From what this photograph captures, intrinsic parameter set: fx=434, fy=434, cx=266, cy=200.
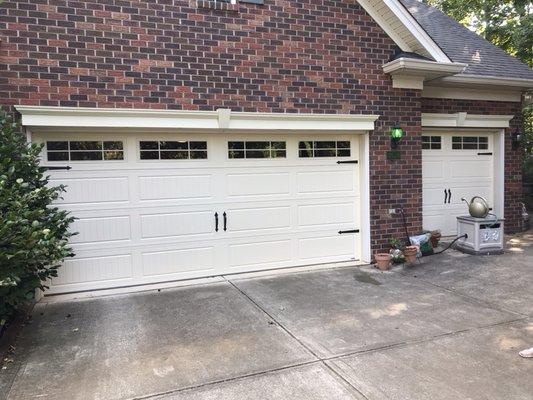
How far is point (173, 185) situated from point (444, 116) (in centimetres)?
527

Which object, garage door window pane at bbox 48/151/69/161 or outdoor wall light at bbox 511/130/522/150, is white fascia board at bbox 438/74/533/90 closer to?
outdoor wall light at bbox 511/130/522/150

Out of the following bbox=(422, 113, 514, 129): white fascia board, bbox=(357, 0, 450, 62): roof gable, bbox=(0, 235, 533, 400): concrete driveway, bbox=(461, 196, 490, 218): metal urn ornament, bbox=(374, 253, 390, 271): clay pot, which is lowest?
bbox=(0, 235, 533, 400): concrete driveway

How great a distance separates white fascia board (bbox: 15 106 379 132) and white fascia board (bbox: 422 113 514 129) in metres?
1.80

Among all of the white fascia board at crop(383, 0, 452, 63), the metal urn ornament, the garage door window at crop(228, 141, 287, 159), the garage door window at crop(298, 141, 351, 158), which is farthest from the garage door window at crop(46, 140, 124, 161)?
the metal urn ornament

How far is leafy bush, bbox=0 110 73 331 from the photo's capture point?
362 cm

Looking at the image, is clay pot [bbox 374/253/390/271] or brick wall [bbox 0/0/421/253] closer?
brick wall [bbox 0/0/421/253]

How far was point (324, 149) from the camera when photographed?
6.98 meters

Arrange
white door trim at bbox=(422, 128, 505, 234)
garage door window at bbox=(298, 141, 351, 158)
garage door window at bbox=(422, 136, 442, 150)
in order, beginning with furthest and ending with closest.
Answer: white door trim at bbox=(422, 128, 505, 234)
garage door window at bbox=(422, 136, 442, 150)
garage door window at bbox=(298, 141, 351, 158)

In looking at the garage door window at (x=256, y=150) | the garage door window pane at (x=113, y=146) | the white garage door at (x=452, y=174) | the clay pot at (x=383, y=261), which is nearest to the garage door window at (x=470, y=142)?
the white garage door at (x=452, y=174)

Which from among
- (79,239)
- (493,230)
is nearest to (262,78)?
(79,239)

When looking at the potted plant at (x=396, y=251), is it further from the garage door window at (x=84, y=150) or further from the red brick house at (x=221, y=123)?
the garage door window at (x=84, y=150)

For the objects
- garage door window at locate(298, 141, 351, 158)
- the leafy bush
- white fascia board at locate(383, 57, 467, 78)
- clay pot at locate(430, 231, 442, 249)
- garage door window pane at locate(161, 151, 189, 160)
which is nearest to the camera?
the leafy bush

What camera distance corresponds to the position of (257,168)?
6605 millimetres

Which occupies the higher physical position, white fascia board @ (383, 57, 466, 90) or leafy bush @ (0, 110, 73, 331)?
white fascia board @ (383, 57, 466, 90)
